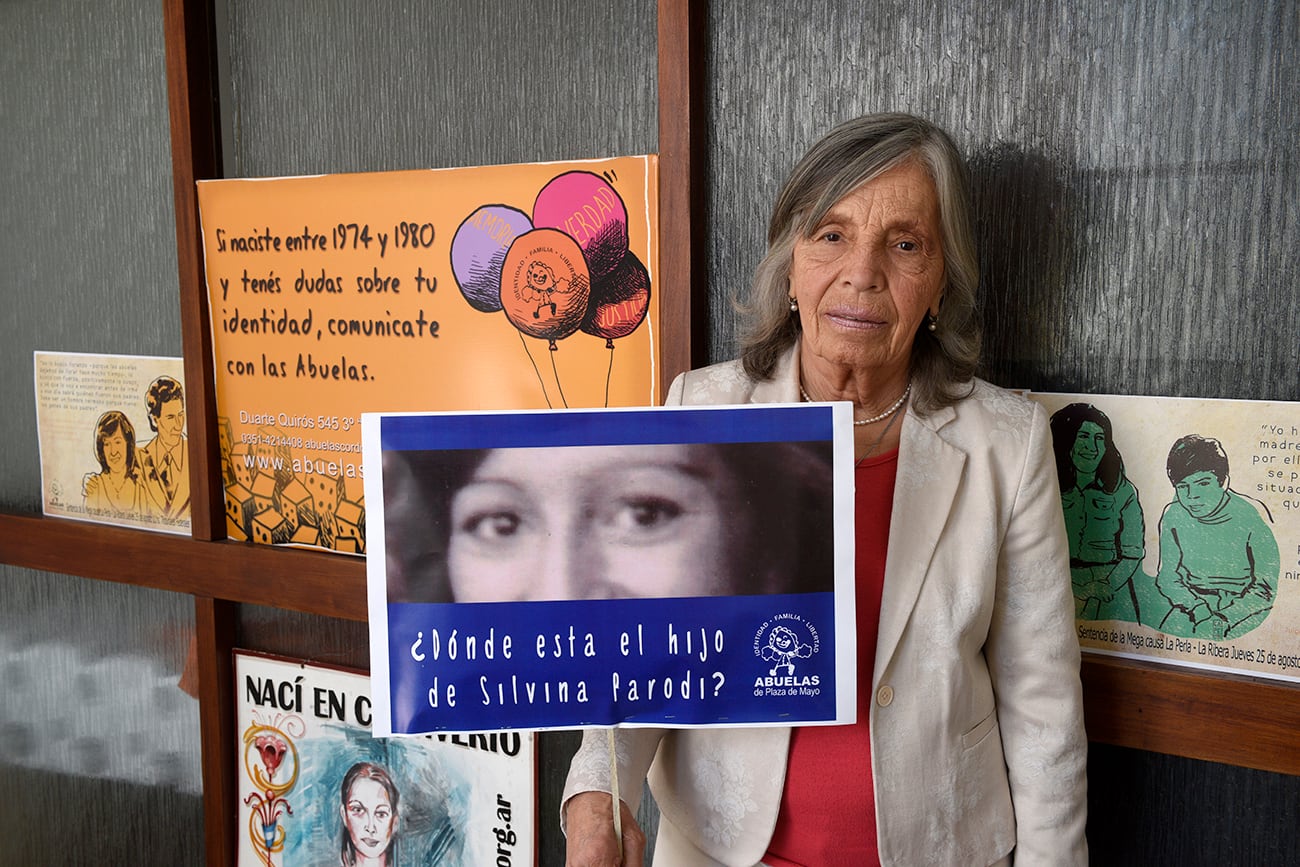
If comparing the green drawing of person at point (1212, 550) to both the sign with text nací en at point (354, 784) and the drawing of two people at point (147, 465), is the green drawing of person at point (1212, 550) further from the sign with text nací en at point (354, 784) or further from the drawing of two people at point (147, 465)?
the drawing of two people at point (147, 465)

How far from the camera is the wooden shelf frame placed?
1397 mm

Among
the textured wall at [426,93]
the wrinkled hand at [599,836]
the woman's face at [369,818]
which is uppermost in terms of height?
the textured wall at [426,93]

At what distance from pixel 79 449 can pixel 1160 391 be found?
219 centimetres

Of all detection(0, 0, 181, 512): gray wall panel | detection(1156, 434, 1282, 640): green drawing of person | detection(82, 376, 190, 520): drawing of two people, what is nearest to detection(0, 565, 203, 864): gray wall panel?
detection(82, 376, 190, 520): drawing of two people

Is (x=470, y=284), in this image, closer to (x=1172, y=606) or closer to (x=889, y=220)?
(x=889, y=220)

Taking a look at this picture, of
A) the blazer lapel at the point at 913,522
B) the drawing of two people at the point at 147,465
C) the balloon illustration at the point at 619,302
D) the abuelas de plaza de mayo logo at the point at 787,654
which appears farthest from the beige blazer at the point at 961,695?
the drawing of two people at the point at 147,465

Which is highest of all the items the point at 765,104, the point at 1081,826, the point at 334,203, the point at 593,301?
the point at 765,104

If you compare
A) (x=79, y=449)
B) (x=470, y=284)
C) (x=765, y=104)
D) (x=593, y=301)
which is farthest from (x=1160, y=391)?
(x=79, y=449)

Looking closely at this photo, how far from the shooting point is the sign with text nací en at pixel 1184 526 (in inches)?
54.1

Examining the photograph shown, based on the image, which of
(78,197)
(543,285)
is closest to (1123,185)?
(543,285)

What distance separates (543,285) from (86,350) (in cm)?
120

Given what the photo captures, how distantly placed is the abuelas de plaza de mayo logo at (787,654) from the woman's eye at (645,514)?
0.16 metres

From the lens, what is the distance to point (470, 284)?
1806 millimetres

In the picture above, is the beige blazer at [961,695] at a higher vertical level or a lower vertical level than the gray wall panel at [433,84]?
lower
